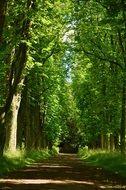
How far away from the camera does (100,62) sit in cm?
4212

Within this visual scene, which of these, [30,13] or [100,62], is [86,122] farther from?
[30,13]

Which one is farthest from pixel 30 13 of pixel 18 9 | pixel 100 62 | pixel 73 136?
pixel 73 136

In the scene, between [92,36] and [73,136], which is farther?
[73,136]

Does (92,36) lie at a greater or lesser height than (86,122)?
greater

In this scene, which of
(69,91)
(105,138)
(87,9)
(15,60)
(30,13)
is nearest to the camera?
(30,13)

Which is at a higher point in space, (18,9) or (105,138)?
(18,9)

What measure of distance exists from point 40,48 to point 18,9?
52.9 feet

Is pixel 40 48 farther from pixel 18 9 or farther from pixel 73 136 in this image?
pixel 73 136

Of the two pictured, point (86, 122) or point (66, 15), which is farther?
point (86, 122)

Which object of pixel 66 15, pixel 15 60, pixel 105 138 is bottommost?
pixel 105 138

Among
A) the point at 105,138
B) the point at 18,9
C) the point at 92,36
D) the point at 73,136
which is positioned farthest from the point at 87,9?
the point at 73,136

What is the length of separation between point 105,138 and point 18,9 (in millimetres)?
29224

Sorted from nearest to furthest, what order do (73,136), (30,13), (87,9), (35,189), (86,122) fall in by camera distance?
1. (35,189)
2. (30,13)
3. (87,9)
4. (86,122)
5. (73,136)

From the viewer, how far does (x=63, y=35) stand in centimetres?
4394
